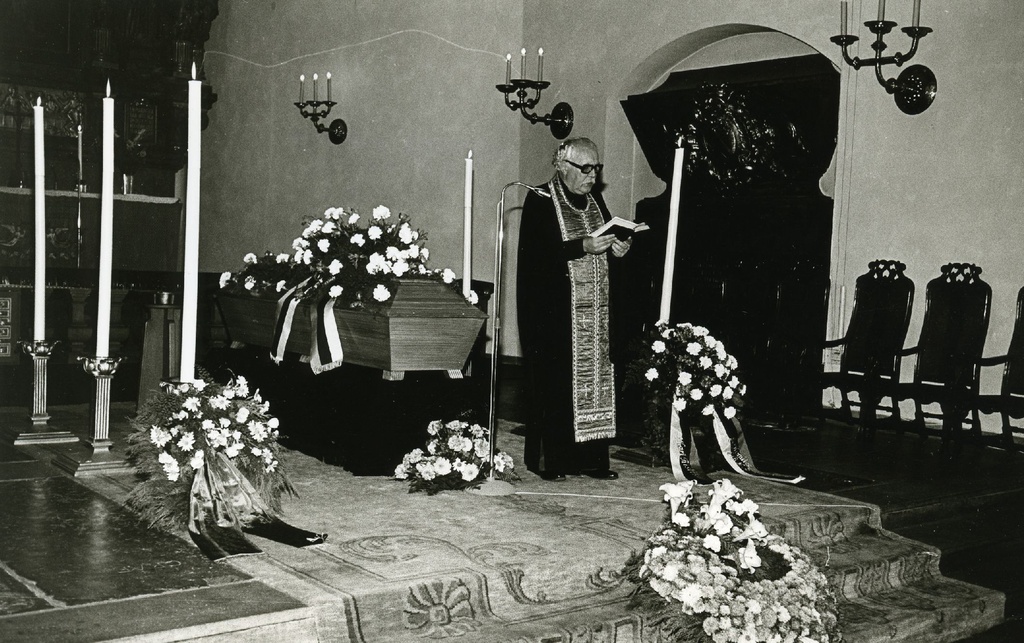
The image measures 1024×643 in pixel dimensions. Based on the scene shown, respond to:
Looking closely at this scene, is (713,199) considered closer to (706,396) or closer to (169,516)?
(706,396)

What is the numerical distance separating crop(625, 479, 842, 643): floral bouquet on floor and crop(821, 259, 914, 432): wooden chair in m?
3.76

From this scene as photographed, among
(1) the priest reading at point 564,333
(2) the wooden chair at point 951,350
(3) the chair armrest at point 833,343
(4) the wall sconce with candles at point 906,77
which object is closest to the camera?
(1) the priest reading at point 564,333

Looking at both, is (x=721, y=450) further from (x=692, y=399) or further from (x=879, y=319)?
(x=879, y=319)

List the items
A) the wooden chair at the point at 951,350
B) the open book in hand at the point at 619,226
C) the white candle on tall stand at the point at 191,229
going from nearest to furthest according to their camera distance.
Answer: the white candle on tall stand at the point at 191,229
the open book in hand at the point at 619,226
the wooden chair at the point at 951,350

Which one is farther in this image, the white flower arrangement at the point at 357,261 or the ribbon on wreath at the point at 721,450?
the ribbon on wreath at the point at 721,450

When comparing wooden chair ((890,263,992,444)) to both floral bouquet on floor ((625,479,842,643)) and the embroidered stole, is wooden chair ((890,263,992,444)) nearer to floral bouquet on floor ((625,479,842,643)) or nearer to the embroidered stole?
the embroidered stole

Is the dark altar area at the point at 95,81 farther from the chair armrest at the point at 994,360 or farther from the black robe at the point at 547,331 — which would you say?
the chair armrest at the point at 994,360

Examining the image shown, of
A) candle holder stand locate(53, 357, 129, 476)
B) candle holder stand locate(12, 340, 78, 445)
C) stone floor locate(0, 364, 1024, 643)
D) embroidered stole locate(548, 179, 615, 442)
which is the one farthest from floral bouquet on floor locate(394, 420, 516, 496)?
candle holder stand locate(12, 340, 78, 445)

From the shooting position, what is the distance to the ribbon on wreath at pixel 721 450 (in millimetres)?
5297

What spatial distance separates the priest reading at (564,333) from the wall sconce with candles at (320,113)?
19.8ft

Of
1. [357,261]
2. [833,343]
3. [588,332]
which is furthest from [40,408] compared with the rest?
[833,343]

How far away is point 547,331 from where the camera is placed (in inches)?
205

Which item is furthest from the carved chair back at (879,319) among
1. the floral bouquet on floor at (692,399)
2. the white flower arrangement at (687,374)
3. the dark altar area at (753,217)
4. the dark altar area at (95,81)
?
the dark altar area at (95,81)

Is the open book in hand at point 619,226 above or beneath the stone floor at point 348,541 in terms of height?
above
